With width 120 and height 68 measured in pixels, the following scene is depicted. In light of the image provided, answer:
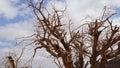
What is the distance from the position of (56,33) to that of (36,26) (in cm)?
160

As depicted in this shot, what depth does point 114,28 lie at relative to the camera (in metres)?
19.4

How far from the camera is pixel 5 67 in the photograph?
68.7 feet

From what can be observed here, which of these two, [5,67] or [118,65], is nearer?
[5,67]

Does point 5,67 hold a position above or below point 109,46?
below

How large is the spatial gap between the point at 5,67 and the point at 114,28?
309 inches

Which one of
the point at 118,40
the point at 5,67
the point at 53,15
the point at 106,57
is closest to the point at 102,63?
the point at 106,57

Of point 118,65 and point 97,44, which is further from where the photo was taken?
point 118,65

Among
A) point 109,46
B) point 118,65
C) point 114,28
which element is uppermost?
point 114,28

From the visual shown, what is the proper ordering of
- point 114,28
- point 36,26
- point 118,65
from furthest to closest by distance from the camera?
1. point 118,65
2. point 36,26
3. point 114,28

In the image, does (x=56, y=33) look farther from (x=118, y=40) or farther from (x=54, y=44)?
(x=118, y=40)

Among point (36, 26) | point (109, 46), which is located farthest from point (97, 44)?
point (36, 26)

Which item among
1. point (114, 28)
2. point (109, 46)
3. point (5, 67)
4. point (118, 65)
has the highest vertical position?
point (114, 28)

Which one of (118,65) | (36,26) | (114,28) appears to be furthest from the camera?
(118,65)

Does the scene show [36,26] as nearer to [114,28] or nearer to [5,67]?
[5,67]
